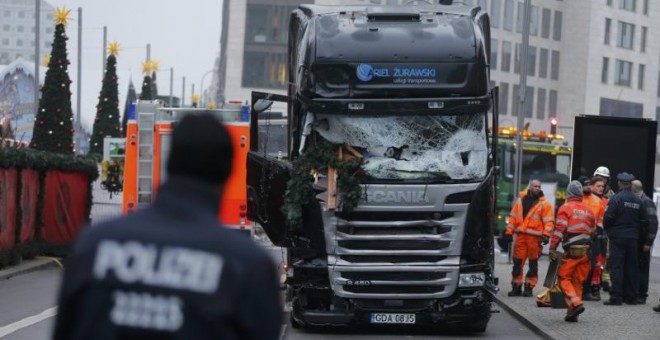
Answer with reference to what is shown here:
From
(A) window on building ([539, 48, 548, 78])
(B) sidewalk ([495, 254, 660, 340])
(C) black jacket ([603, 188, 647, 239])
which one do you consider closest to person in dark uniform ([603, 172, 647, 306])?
(C) black jacket ([603, 188, 647, 239])

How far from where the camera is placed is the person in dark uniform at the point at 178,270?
370 centimetres

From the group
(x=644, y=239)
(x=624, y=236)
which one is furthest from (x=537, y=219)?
(x=644, y=239)

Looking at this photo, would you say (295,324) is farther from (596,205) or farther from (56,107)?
(56,107)

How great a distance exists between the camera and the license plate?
14.0 meters

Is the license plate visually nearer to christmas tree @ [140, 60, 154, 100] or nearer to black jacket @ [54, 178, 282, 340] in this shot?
black jacket @ [54, 178, 282, 340]

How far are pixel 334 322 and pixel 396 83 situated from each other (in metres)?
2.68

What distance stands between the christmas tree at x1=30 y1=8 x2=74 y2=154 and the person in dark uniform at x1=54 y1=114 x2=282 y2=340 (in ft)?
93.9

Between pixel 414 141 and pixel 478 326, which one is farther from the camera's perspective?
pixel 478 326

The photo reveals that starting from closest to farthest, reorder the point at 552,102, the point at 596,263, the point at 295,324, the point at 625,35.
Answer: the point at 295,324 → the point at 596,263 → the point at 625,35 → the point at 552,102

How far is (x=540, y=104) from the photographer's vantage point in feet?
281

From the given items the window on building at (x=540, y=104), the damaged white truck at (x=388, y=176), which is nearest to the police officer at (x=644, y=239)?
the damaged white truck at (x=388, y=176)

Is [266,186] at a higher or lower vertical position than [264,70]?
lower

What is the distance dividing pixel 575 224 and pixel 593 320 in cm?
148

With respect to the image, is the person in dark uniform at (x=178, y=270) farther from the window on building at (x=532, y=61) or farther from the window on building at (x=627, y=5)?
the window on building at (x=627, y=5)
